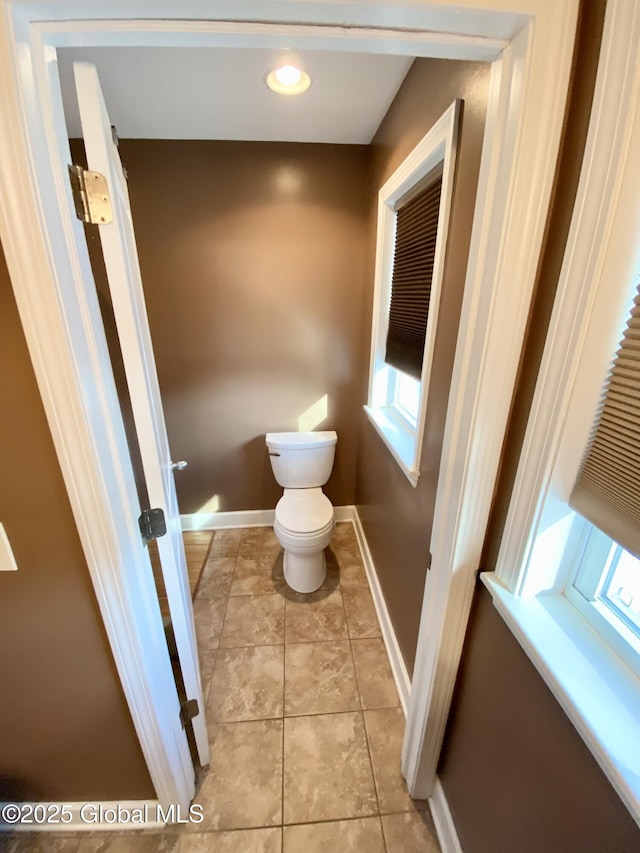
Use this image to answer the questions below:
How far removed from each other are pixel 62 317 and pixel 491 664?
3.80 ft

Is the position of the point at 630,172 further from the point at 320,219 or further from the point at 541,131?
the point at 320,219

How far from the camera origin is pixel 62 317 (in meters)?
0.61

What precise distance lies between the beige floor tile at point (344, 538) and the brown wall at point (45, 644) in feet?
4.71

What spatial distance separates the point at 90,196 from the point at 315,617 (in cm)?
187

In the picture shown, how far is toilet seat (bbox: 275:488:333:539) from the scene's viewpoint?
69.9 inches

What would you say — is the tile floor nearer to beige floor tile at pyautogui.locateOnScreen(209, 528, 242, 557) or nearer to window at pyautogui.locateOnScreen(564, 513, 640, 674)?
beige floor tile at pyautogui.locateOnScreen(209, 528, 242, 557)

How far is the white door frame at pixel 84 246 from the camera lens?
20.7 inches

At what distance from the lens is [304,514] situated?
187 cm

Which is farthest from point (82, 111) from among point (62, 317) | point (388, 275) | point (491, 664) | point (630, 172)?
Result: point (491, 664)

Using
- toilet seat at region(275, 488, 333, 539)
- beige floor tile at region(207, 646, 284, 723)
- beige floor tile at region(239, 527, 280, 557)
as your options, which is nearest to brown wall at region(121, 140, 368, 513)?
beige floor tile at region(239, 527, 280, 557)

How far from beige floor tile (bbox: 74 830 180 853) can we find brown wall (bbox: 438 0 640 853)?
862 millimetres

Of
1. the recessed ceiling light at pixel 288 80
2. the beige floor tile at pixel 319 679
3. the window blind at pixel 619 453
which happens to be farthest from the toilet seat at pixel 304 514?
the recessed ceiling light at pixel 288 80

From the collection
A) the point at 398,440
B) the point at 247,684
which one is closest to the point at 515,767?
the point at 398,440

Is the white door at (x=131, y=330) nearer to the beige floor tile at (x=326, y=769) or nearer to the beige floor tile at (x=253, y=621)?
the beige floor tile at (x=326, y=769)
